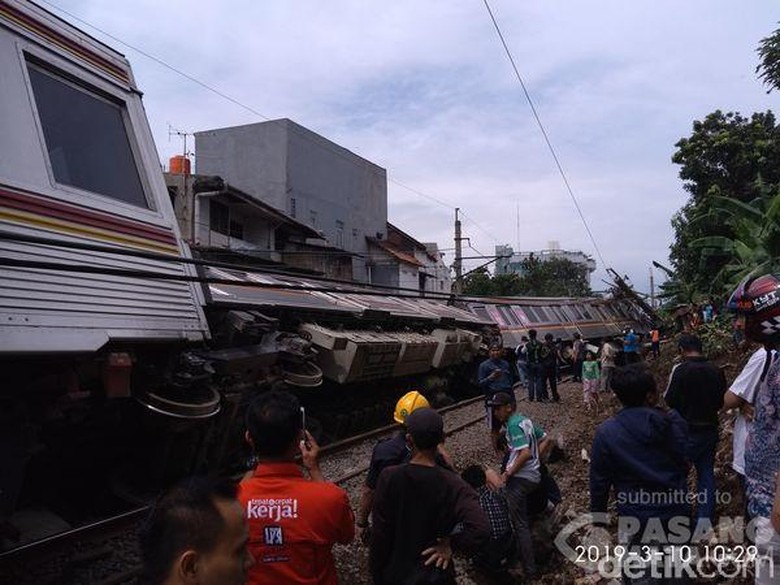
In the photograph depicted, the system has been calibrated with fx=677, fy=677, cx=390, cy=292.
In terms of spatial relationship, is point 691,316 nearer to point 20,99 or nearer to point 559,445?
point 559,445

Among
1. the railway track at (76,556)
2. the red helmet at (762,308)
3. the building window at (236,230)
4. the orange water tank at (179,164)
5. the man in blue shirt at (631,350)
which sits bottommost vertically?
the railway track at (76,556)

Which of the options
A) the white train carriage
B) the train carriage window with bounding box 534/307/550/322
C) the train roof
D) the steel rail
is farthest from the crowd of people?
A: the train carriage window with bounding box 534/307/550/322

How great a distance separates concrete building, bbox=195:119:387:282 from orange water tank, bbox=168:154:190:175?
6278mm

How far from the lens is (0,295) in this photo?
4211 millimetres

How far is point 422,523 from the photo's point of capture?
2973mm

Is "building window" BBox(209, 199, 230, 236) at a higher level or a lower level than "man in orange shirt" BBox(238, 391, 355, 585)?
higher

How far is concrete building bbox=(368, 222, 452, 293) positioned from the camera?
34125 mm

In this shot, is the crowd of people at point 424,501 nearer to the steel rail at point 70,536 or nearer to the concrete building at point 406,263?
the steel rail at point 70,536

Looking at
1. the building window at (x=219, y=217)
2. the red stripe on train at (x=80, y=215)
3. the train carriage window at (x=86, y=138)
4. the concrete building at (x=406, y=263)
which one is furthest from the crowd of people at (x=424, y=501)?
the concrete building at (x=406, y=263)

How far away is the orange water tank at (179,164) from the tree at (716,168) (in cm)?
1514

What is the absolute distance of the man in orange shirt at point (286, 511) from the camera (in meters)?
2.47

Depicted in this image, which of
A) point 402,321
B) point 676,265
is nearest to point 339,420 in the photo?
point 402,321

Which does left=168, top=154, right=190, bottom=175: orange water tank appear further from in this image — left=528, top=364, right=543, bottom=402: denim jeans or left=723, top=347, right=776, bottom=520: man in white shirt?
left=723, top=347, right=776, bottom=520: man in white shirt

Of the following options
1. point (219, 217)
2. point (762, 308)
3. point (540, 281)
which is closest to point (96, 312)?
point (762, 308)
